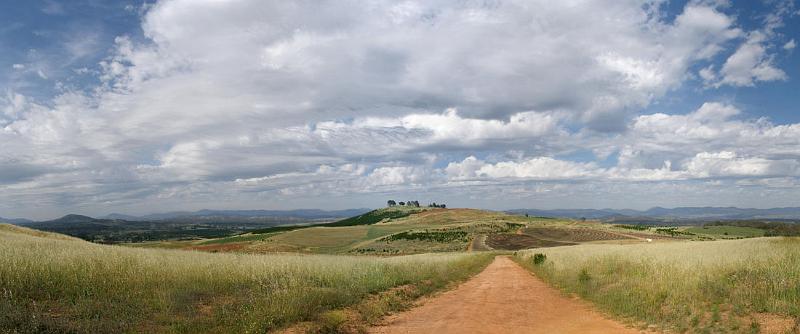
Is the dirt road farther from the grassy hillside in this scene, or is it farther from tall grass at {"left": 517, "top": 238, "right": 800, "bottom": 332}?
the grassy hillside

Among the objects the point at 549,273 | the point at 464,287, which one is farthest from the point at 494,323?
the point at 549,273

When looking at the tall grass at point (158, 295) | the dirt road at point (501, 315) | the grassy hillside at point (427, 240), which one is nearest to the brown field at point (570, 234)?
the grassy hillside at point (427, 240)

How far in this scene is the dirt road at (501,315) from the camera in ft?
38.7

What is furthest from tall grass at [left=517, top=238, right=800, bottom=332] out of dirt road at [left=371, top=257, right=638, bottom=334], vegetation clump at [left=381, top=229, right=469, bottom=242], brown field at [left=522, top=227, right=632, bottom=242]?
brown field at [left=522, top=227, right=632, bottom=242]

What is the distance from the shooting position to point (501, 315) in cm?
1364

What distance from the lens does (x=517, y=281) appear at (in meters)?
23.2

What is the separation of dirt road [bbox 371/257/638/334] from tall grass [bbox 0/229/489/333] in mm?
2069

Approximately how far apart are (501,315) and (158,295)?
879 cm

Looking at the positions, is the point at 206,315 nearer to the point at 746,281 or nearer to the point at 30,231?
the point at 746,281

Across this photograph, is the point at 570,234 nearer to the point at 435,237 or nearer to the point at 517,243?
the point at 517,243

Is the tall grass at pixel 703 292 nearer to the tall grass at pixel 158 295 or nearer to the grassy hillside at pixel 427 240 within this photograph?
the tall grass at pixel 158 295

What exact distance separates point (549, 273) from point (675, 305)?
1379cm

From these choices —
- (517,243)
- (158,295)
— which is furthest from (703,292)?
(517,243)

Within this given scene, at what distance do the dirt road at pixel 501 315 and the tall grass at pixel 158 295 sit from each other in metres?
2.07
